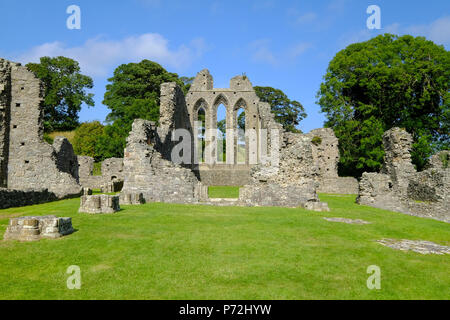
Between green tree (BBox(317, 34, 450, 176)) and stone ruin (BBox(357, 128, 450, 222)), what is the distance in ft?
30.2

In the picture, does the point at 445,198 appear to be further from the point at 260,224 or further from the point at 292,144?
the point at 260,224

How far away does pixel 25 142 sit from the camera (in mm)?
17094

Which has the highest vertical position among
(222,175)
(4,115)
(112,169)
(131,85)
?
→ (131,85)

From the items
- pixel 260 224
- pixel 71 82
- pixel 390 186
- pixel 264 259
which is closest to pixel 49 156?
pixel 260 224

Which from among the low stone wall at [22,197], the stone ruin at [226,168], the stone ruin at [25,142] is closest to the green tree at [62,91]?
the stone ruin at [226,168]

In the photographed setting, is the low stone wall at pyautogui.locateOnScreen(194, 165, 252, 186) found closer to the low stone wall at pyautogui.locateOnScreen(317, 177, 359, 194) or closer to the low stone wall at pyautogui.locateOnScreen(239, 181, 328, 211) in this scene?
the low stone wall at pyautogui.locateOnScreen(317, 177, 359, 194)

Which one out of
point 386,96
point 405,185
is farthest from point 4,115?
point 386,96

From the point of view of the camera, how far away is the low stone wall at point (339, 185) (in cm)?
2669

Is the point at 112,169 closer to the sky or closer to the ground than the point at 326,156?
closer to the ground

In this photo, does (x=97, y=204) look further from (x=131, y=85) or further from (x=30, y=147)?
(x=131, y=85)

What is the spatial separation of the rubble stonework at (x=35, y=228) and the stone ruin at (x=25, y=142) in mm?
9938

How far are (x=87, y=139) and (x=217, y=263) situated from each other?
37322 mm

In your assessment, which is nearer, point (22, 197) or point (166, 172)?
point (22, 197)

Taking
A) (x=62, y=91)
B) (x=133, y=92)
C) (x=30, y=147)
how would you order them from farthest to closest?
1. (x=62, y=91)
2. (x=133, y=92)
3. (x=30, y=147)
